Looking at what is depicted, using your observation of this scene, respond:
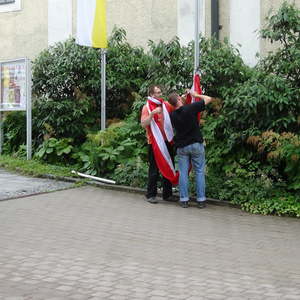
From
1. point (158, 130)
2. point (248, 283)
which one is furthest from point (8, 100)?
point (248, 283)

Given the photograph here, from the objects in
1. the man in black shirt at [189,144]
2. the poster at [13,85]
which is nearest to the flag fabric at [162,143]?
the man in black shirt at [189,144]

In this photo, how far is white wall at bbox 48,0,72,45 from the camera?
53.3ft

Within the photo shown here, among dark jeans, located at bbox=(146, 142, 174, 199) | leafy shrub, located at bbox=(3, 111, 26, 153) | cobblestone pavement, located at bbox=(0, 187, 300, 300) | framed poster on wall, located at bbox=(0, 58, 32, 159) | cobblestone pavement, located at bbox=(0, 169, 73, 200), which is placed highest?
framed poster on wall, located at bbox=(0, 58, 32, 159)

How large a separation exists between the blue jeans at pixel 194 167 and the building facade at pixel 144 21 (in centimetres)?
428

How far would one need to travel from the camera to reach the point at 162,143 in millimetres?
9453

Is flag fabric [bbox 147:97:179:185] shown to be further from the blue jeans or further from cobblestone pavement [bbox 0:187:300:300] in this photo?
cobblestone pavement [bbox 0:187:300:300]

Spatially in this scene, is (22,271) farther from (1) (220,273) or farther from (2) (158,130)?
(2) (158,130)

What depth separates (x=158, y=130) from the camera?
948 cm

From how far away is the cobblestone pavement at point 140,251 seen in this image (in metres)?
5.61

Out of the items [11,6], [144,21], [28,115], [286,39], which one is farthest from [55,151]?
[11,6]

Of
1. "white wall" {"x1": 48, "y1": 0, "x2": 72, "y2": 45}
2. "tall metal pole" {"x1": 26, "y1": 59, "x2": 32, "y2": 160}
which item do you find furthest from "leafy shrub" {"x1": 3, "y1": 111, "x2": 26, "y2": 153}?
"white wall" {"x1": 48, "y1": 0, "x2": 72, "y2": 45}

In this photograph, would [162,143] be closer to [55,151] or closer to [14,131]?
[55,151]

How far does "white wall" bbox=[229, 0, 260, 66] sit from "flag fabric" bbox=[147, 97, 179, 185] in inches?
167

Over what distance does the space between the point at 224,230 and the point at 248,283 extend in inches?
82.1
